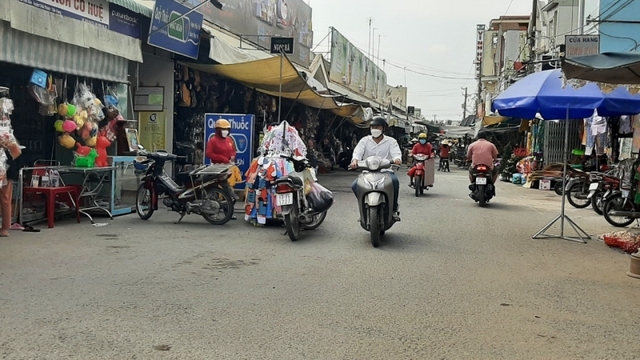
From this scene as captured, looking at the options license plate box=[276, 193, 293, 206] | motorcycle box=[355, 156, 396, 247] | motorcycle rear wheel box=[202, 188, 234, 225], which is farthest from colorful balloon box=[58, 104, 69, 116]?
motorcycle box=[355, 156, 396, 247]

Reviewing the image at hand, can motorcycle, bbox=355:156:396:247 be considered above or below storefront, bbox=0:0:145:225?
below

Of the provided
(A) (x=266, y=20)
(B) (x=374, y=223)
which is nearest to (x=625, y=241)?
(B) (x=374, y=223)

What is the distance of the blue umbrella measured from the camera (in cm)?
885

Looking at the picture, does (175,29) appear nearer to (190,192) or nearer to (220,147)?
(220,147)

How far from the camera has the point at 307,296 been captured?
5270mm

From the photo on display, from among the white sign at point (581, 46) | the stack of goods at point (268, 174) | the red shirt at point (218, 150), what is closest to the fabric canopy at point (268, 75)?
the red shirt at point (218, 150)

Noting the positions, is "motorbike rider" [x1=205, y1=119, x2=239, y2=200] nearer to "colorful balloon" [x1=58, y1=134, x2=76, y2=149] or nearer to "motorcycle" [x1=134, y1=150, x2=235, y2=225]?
"motorcycle" [x1=134, y1=150, x2=235, y2=225]

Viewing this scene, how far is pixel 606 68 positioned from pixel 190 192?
610 centimetres

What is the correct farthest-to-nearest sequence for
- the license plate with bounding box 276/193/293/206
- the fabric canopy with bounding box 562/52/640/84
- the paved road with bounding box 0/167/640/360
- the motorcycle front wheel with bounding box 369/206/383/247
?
the license plate with bounding box 276/193/293/206
the motorcycle front wheel with bounding box 369/206/383/247
the fabric canopy with bounding box 562/52/640/84
the paved road with bounding box 0/167/640/360

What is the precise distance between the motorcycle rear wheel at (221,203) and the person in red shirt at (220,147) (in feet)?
3.78

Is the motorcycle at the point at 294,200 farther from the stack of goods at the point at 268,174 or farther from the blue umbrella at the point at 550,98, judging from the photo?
the blue umbrella at the point at 550,98

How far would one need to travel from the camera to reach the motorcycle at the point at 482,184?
13039mm

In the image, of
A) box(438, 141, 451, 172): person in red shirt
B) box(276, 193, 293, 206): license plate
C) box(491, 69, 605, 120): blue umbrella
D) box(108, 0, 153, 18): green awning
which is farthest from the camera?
box(438, 141, 451, 172): person in red shirt

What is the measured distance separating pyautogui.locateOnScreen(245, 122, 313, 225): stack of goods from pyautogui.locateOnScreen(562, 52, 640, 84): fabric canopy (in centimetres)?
386
